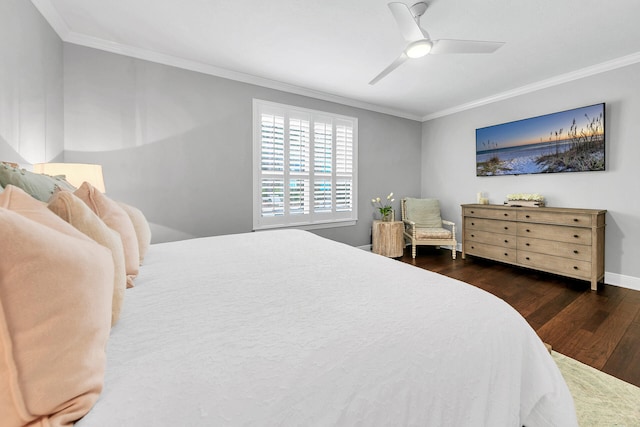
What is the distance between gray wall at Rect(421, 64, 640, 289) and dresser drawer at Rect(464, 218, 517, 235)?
1.80 ft

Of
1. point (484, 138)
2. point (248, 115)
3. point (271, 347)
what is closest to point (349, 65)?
point (248, 115)

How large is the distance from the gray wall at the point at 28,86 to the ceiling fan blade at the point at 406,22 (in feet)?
8.00

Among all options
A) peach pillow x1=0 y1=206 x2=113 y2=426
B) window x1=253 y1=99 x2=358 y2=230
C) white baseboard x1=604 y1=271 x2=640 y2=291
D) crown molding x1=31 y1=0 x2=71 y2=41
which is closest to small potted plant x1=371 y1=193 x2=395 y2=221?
window x1=253 y1=99 x2=358 y2=230

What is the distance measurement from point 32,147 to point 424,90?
4.29 m

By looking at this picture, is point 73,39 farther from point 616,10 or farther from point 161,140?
point 616,10

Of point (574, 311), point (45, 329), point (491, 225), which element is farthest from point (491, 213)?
point (45, 329)

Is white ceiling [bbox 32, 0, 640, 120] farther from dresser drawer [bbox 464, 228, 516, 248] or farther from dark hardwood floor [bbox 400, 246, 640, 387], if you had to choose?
dark hardwood floor [bbox 400, 246, 640, 387]

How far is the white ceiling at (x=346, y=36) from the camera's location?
212 centimetres

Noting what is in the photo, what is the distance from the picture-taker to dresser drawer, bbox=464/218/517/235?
3.60 metres

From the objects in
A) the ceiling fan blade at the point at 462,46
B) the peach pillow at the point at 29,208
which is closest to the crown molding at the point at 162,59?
the ceiling fan blade at the point at 462,46

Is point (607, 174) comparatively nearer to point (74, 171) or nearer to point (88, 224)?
point (88, 224)

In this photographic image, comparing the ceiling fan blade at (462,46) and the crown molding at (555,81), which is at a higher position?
the crown molding at (555,81)

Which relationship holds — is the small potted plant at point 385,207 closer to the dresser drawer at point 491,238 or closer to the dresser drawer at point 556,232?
the dresser drawer at point 491,238

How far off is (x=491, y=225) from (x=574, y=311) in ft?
5.25
